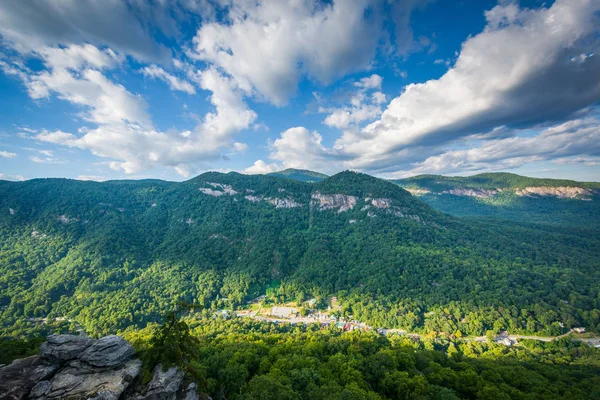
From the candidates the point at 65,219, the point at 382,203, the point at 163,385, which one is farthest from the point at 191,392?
the point at 65,219

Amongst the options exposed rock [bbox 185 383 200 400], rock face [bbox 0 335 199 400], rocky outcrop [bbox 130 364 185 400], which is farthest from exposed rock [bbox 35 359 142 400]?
exposed rock [bbox 185 383 200 400]

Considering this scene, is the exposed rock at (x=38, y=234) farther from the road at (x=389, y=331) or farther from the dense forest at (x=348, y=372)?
the dense forest at (x=348, y=372)

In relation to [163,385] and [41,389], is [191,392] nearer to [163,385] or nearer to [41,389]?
[163,385]

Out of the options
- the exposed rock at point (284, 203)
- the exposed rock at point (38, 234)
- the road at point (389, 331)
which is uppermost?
the exposed rock at point (284, 203)

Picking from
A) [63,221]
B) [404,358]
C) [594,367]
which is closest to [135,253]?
[63,221]

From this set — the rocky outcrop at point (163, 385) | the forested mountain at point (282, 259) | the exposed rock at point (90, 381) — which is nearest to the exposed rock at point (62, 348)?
the exposed rock at point (90, 381)

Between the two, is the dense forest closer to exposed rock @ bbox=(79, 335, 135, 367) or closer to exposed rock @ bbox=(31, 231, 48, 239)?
exposed rock @ bbox=(79, 335, 135, 367)

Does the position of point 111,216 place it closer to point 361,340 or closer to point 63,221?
point 63,221
